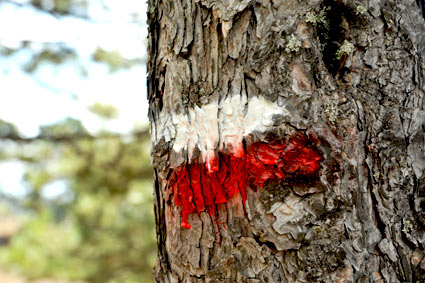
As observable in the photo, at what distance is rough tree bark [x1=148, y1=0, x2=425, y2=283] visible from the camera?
27.8 inches

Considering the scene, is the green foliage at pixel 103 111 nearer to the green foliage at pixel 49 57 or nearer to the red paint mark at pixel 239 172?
the green foliage at pixel 49 57

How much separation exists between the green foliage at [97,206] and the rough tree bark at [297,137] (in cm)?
275

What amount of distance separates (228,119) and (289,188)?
18cm

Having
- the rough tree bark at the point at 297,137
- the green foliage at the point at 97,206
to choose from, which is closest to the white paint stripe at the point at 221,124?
the rough tree bark at the point at 297,137

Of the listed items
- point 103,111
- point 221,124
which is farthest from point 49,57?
point 221,124

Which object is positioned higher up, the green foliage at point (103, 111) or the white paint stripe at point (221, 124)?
the green foliage at point (103, 111)

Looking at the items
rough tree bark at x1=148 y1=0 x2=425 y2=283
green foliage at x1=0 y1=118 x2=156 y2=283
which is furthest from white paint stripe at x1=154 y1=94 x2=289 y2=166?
green foliage at x1=0 y1=118 x2=156 y2=283

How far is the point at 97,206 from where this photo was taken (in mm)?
3531

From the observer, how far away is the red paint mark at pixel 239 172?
0.70m

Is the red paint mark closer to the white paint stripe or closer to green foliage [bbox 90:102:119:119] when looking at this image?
the white paint stripe

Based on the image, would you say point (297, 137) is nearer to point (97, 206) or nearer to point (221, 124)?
point (221, 124)

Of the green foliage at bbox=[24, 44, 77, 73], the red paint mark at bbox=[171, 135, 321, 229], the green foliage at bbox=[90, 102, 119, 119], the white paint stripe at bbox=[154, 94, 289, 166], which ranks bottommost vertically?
the red paint mark at bbox=[171, 135, 321, 229]

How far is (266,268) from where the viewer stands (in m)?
0.71

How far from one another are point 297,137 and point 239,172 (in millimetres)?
130
